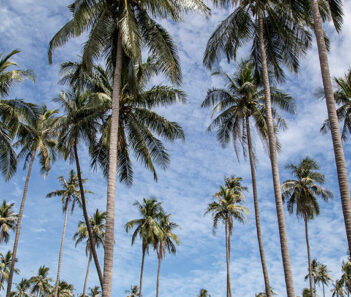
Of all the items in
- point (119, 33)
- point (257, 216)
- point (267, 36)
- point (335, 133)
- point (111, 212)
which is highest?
point (267, 36)

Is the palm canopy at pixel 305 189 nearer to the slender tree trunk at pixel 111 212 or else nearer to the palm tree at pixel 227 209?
the palm tree at pixel 227 209

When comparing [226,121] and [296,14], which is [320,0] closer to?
[296,14]

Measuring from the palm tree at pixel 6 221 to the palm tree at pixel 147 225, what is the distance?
39.4 ft

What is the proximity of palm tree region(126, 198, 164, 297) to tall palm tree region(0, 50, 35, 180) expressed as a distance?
1677cm

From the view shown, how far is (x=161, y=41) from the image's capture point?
13.8 m

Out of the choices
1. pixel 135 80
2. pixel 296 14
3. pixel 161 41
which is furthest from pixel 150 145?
pixel 296 14

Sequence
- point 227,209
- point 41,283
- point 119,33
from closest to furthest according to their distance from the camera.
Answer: point 119,33 < point 227,209 < point 41,283

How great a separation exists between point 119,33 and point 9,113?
8.34 meters

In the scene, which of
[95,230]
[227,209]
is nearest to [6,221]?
[95,230]

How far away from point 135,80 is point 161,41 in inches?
78.4

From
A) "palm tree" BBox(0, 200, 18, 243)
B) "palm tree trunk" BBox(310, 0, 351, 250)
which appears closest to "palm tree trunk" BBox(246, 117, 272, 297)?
"palm tree trunk" BBox(310, 0, 351, 250)

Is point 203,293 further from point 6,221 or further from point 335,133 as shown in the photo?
point 335,133

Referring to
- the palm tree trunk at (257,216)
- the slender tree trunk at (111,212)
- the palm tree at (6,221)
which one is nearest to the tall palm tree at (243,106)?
the palm tree trunk at (257,216)

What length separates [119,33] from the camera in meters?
13.3
